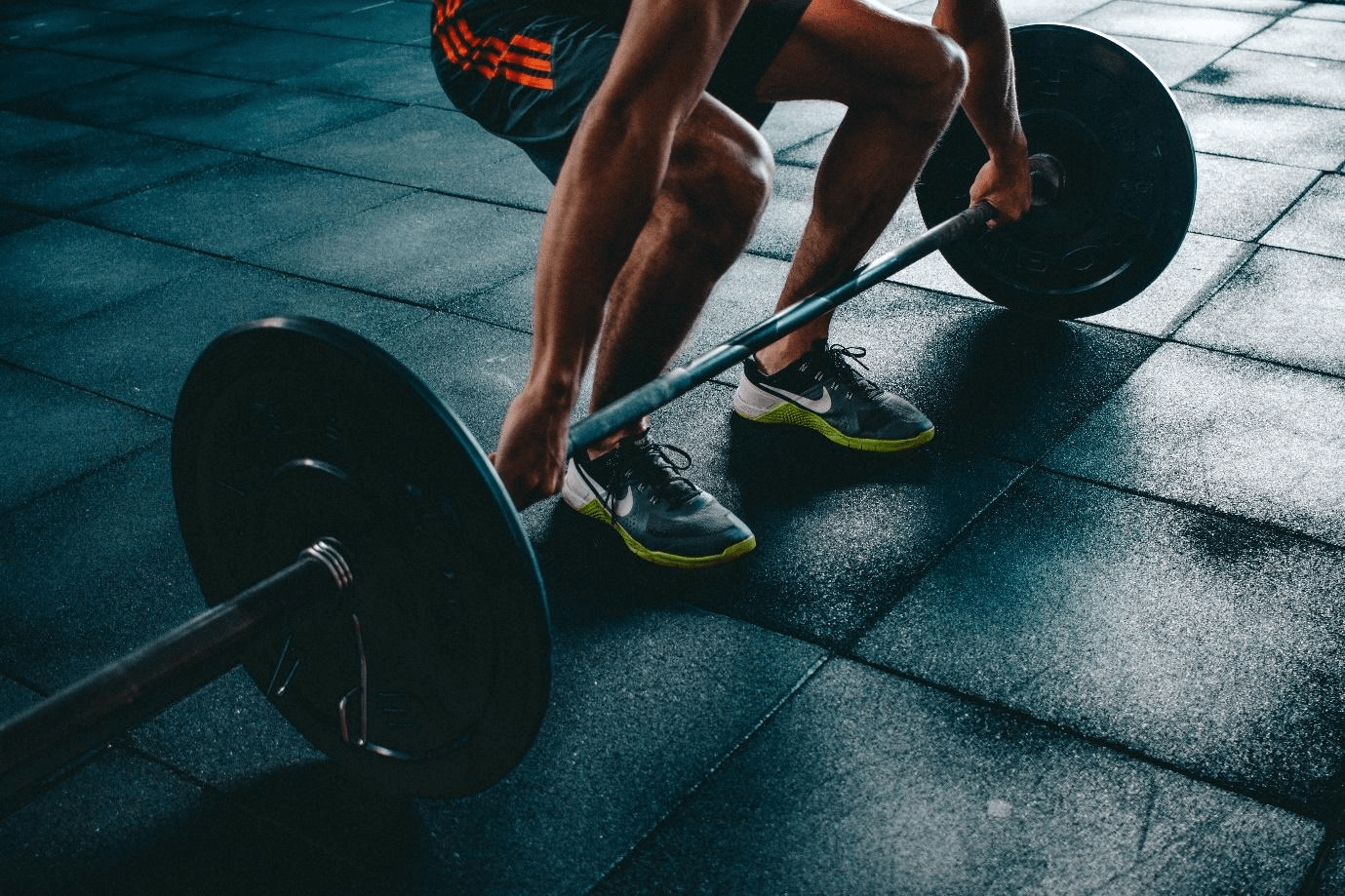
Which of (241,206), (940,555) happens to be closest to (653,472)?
(940,555)

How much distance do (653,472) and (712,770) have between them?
0.66 m

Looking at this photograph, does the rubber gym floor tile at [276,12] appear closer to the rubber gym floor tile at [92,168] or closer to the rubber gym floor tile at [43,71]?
the rubber gym floor tile at [43,71]

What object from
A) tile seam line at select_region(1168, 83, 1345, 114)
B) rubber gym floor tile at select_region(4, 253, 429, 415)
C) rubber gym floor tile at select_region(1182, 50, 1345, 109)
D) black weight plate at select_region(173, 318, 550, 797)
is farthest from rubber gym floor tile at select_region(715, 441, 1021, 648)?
rubber gym floor tile at select_region(1182, 50, 1345, 109)

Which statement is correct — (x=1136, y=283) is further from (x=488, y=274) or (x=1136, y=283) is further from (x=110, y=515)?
(x=110, y=515)

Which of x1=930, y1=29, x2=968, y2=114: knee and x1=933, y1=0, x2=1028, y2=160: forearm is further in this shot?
x1=933, y1=0, x2=1028, y2=160: forearm

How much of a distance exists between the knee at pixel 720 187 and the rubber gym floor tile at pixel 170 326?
4.13ft

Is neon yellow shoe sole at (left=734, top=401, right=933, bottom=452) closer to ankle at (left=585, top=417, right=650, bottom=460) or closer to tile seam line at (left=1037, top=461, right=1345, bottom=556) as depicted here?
tile seam line at (left=1037, top=461, right=1345, bottom=556)

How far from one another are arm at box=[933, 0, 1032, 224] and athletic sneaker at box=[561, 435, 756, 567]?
0.90m

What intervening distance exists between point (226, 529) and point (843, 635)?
937 millimetres

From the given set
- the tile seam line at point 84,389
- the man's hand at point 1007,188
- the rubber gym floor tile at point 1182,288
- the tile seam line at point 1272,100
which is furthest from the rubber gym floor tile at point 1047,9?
the tile seam line at point 84,389

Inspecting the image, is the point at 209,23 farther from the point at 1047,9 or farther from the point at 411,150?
the point at 1047,9

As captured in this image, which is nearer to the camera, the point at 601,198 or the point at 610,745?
the point at 601,198

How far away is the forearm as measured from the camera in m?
2.20

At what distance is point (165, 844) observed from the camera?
157cm
